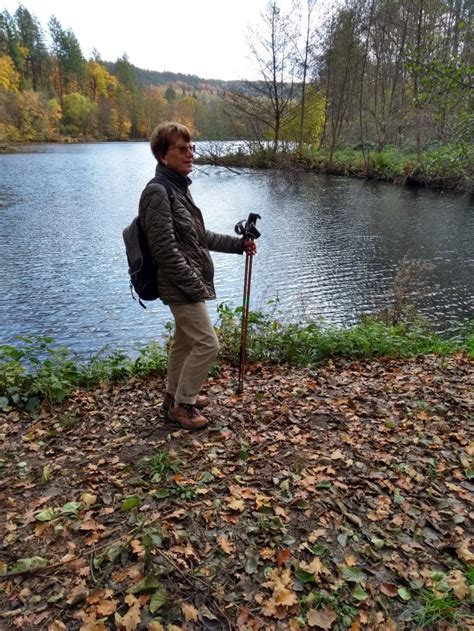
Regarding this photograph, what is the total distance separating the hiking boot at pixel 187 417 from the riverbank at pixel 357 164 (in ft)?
86.1

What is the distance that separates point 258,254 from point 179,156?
11.5m

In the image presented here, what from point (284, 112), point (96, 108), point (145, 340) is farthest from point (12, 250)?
point (96, 108)

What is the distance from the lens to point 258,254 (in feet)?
49.0

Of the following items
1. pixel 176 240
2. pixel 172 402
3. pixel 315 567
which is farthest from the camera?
pixel 172 402

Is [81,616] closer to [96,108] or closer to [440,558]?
[440,558]

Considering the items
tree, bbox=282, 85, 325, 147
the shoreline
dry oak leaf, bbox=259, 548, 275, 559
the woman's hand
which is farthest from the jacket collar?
tree, bbox=282, 85, 325, 147

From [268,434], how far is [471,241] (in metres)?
15.7

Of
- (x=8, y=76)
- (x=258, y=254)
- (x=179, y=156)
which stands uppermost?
(x=8, y=76)

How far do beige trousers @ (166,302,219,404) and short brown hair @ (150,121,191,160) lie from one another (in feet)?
4.37

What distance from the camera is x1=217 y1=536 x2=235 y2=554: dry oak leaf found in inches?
113

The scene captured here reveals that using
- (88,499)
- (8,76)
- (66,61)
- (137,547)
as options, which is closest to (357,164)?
(88,499)

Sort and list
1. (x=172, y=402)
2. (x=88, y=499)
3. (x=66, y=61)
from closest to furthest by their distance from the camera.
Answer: (x=88, y=499), (x=172, y=402), (x=66, y=61)

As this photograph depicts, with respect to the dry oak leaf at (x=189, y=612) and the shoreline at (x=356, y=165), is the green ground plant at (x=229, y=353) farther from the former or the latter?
the shoreline at (x=356, y=165)

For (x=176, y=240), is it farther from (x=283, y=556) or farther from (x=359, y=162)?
(x=359, y=162)
